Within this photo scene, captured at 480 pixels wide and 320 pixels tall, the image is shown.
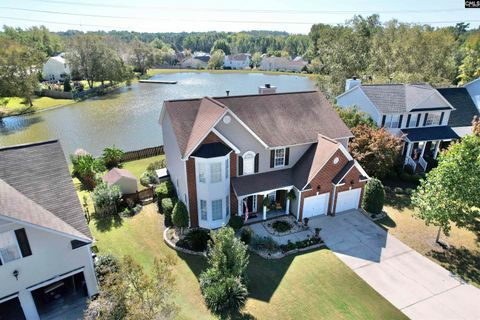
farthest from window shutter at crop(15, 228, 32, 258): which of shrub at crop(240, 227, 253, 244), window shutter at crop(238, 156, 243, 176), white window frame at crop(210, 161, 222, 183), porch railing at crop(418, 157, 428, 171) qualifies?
porch railing at crop(418, 157, 428, 171)

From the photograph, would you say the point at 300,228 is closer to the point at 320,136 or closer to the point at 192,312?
the point at 320,136

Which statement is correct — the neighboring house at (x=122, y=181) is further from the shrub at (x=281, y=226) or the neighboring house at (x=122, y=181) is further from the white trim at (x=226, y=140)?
the shrub at (x=281, y=226)

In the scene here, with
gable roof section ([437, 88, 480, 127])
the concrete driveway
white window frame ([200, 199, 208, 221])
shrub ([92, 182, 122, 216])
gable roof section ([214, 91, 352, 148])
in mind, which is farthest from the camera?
gable roof section ([437, 88, 480, 127])

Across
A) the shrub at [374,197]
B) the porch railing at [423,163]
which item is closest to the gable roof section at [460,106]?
the porch railing at [423,163]

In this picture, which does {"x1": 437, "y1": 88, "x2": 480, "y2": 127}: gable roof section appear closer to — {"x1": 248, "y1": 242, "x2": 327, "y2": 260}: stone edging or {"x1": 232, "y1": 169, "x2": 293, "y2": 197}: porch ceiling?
{"x1": 232, "y1": 169, "x2": 293, "y2": 197}: porch ceiling

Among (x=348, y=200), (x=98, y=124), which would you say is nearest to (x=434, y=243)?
(x=348, y=200)

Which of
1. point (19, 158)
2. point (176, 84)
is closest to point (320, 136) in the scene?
point (19, 158)
